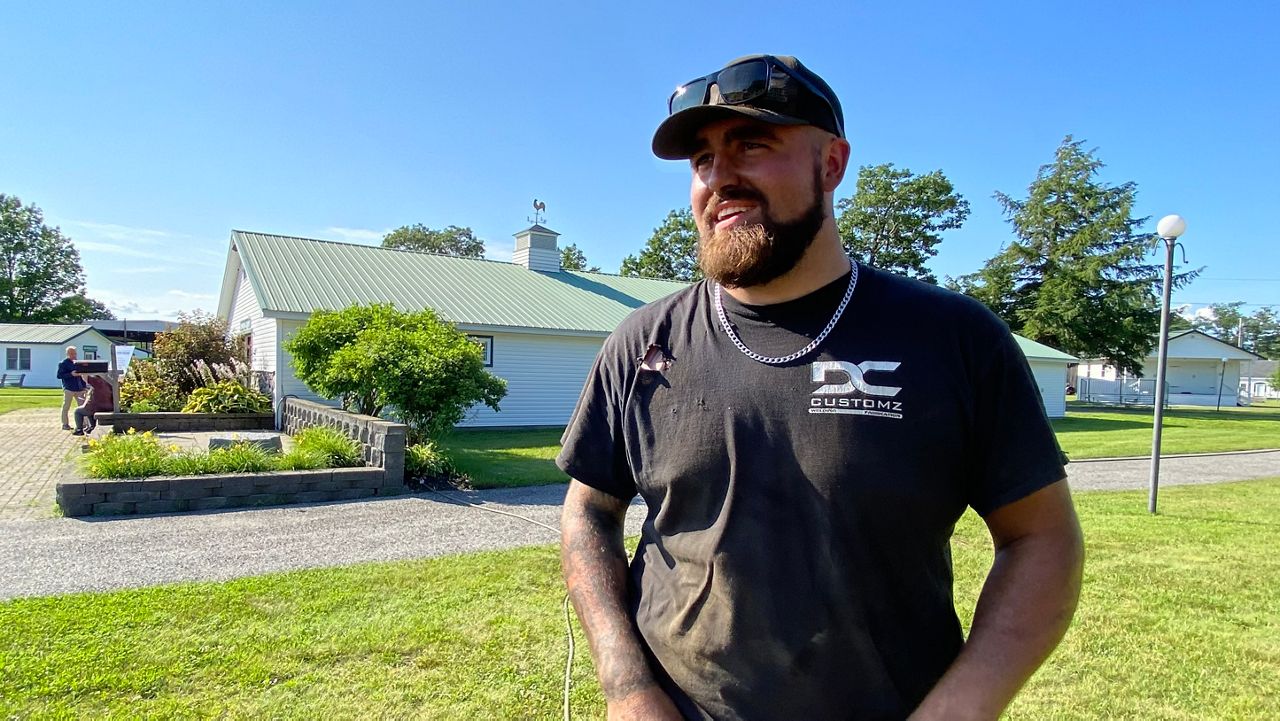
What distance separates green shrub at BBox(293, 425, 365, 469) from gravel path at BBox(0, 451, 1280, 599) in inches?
39.2

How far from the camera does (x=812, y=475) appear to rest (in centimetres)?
130

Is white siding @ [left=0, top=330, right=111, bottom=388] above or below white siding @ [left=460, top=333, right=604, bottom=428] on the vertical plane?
below

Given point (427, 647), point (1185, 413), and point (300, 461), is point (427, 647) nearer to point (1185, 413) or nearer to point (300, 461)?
point (300, 461)

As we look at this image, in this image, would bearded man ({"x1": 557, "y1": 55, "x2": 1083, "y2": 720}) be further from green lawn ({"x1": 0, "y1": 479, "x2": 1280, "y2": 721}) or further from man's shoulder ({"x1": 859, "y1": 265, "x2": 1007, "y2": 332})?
green lawn ({"x1": 0, "y1": 479, "x2": 1280, "y2": 721})

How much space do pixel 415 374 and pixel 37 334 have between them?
152 feet

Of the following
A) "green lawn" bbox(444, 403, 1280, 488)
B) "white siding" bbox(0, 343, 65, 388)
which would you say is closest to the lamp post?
"green lawn" bbox(444, 403, 1280, 488)

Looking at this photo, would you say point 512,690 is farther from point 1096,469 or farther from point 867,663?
point 1096,469

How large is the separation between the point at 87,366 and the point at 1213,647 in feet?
53.1

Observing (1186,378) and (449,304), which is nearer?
(449,304)

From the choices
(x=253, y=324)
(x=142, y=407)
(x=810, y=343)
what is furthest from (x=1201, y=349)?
(x=810, y=343)

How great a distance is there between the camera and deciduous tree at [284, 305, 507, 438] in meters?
9.66

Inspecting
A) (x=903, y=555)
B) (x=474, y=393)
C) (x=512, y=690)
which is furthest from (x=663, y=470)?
(x=474, y=393)

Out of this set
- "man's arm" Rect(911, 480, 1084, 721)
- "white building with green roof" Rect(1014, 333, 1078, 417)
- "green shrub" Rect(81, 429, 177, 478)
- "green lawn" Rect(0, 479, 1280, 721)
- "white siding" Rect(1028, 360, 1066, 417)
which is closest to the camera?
"man's arm" Rect(911, 480, 1084, 721)

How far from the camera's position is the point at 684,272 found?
4297 centimetres
